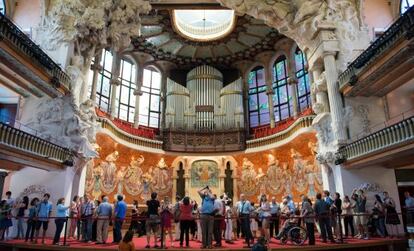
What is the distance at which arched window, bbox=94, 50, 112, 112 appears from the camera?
19734 mm

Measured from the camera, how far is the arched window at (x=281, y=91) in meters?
21.0

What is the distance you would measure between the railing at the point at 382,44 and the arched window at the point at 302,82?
6.62m

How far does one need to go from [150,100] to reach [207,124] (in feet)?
15.2

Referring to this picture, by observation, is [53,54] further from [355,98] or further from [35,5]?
[355,98]

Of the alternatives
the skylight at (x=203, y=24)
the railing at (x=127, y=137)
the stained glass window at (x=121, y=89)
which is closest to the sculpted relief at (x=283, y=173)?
the railing at (x=127, y=137)

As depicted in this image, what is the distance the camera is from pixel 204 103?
22453 millimetres

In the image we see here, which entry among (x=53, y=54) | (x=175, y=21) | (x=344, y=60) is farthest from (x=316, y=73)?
(x=53, y=54)

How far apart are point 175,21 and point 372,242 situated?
1675cm

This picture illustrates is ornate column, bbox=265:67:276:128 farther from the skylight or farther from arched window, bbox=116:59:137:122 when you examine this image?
arched window, bbox=116:59:137:122

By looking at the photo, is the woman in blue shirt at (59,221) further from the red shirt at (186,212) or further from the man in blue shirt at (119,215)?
the red shirt at (186,212)

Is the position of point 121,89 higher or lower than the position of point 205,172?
higher

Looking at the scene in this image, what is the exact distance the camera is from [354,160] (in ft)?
37.8

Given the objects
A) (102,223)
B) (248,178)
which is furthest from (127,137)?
(102,223)

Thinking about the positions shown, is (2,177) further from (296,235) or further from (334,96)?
(334,96)
